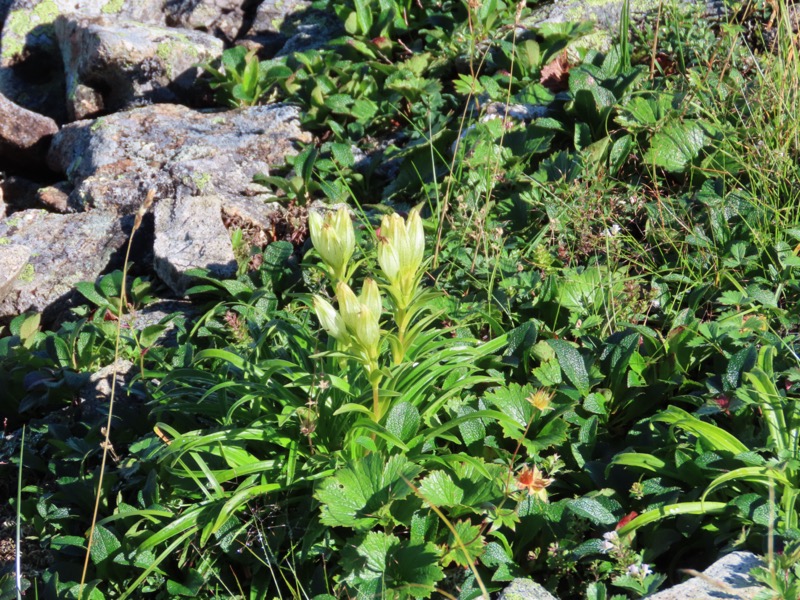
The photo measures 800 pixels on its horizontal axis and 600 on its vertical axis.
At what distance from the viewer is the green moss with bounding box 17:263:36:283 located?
457 centimetres

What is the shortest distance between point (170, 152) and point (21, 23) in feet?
8.19

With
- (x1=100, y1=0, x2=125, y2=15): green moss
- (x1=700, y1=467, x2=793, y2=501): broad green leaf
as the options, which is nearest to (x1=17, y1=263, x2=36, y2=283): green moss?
(x1=100, y1=0, x2=125, y2=15): green moss

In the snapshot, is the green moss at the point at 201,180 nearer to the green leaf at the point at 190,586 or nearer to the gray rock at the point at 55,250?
the gray rock at the point at 55,250

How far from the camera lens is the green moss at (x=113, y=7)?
21.9 ft

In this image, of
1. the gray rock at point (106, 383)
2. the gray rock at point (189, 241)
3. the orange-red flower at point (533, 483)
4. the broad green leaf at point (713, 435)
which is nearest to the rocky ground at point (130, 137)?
the gray rock at point (189, 241)

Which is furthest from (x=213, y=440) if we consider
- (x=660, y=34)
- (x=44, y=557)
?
(x=660, y=34)

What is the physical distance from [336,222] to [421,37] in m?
3.60

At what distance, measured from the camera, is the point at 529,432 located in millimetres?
2980

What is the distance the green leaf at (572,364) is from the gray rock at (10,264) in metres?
3.08

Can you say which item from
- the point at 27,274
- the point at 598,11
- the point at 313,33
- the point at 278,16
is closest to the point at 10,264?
the point at 27,274

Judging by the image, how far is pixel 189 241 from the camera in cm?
437

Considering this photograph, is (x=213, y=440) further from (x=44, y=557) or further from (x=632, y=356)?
(x=632, y=356)

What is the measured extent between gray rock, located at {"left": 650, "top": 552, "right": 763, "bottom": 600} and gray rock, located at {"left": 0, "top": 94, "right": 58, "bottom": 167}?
5.24 meters

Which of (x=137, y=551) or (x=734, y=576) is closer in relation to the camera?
(x=734, y=576)
